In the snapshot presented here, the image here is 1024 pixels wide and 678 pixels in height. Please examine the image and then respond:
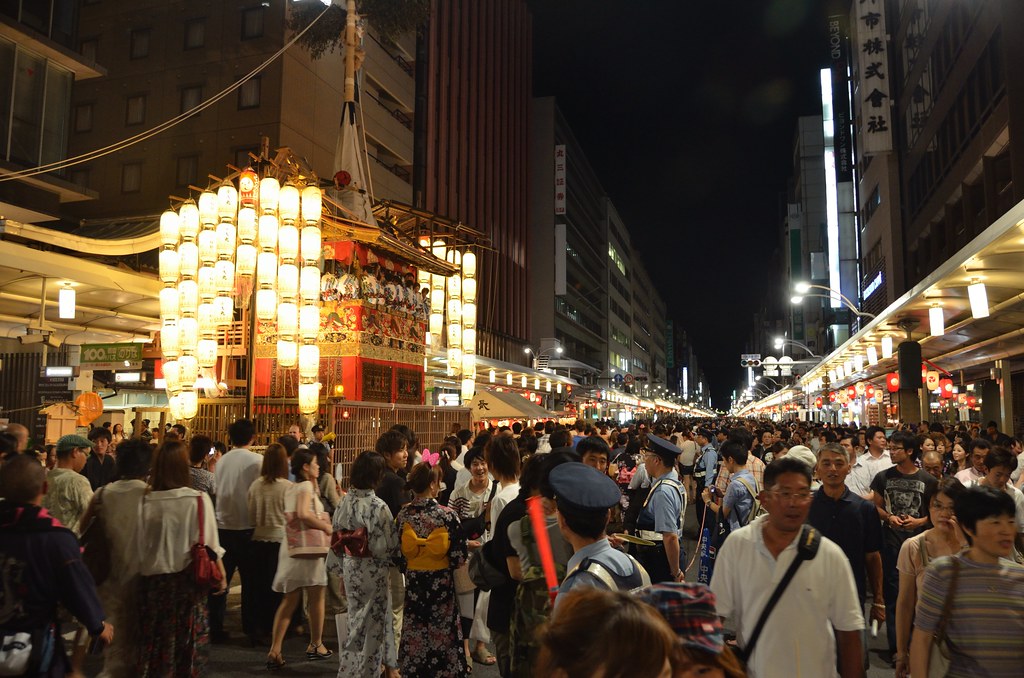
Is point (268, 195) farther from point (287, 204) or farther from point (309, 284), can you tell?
point (309, 284)

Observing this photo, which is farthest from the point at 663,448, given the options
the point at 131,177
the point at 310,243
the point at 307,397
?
the point at 131,177

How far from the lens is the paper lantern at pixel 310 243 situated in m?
16.4

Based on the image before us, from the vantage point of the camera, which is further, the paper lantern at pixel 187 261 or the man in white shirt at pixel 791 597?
the paper lantern at pixel 187 261

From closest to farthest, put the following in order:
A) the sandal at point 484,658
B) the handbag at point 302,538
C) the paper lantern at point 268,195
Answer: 1. the handbag at point 302,538
2. the sandal at point 484,658
3. the paper lantern at point 268,195

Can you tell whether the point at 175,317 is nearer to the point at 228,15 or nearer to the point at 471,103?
the point at 228,15

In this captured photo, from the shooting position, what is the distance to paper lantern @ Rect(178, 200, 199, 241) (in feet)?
53.5

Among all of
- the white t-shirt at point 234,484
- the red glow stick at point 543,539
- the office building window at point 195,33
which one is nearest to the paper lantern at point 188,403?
the white t-shirt at point 234,484

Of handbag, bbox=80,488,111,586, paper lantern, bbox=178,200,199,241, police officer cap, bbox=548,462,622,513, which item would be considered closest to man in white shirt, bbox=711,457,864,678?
police officer cap, bbox=548,462,622,513

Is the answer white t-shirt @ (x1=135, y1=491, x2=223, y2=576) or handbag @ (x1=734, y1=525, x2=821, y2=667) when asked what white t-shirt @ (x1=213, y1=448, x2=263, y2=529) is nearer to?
white t-shirt @ (x1=135, y1=491, x2=223, y2=576)

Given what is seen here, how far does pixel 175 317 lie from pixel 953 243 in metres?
29.7

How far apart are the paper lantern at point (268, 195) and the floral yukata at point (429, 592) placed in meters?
11.7

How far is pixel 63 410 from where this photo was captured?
16438 millimetres

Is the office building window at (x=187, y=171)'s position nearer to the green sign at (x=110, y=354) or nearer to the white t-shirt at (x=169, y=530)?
the green sign at (x=110, y=354)

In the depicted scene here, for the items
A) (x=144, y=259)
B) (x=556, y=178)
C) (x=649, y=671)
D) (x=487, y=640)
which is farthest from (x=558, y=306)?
(x=649, y=671)
